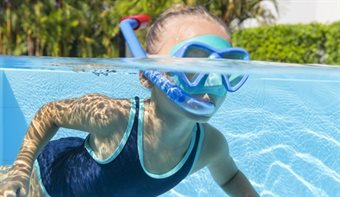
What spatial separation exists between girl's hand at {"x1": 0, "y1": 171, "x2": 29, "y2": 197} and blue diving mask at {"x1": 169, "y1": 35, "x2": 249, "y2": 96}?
0.66 m

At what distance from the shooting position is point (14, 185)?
9.38ft

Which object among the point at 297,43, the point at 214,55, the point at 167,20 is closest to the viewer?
the point at 214,55

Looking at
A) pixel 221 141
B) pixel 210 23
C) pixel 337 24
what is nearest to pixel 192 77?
pixel 210 23

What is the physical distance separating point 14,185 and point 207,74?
31.7 inches

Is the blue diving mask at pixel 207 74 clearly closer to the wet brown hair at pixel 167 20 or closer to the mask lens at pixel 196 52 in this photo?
the mask lens at pixel 196 52

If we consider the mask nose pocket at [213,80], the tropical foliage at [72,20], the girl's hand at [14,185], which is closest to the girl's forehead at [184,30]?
the mask nose pocket at [213,80]

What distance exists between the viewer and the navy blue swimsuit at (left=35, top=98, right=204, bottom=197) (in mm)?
3156

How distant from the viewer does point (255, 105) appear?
12.4ft

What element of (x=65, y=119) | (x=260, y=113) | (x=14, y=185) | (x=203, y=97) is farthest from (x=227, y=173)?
(x=14, y=185)

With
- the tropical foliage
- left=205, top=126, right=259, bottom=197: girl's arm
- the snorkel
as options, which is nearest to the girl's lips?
the snorkel

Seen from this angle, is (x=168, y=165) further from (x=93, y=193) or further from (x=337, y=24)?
(x=337, y=24)

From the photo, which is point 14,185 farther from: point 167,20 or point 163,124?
point 167,20

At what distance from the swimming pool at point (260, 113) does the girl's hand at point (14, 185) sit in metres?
0.33

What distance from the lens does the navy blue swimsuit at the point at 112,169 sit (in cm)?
316
